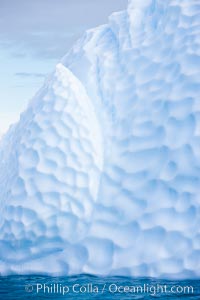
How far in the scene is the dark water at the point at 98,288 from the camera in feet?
15.8

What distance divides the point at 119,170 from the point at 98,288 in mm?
1546

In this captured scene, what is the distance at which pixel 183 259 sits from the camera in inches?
207

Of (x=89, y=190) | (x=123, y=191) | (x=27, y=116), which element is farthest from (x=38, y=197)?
(x=27, y=116)

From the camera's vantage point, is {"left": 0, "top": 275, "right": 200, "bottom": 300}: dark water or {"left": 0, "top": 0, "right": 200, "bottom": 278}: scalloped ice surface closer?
{"left": 0, "top": 275, "right": 200, "bottom": 300}: dark water

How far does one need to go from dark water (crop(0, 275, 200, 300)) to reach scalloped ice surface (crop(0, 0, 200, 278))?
17cm

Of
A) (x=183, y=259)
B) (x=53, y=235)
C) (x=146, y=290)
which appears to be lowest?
(x=146, y=290)

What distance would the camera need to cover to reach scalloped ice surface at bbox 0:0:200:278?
5.40 meters

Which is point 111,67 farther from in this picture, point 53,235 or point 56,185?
point 53,235

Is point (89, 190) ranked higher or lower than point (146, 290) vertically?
higher

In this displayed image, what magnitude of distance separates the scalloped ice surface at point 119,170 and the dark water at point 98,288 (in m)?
0.17

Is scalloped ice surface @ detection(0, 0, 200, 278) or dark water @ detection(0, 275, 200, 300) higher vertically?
scalloped ice surface @ detection(0, 0, 200, 278)

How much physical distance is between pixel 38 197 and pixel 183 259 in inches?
76.0

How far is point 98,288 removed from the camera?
16.5 feet

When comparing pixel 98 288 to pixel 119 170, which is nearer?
pixel 98 288
